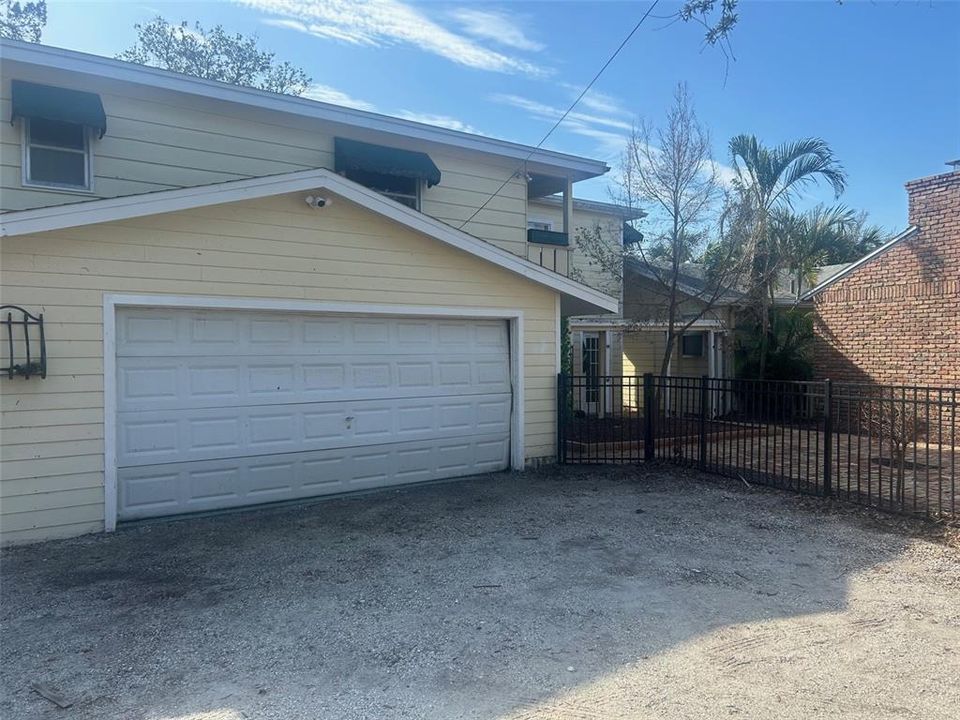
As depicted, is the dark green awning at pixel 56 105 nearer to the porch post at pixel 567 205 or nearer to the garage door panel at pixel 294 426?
the garage door panel at pixel 294 426

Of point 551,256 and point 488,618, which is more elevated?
point 551,256

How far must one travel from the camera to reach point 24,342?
19.2 feet

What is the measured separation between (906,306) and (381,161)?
10685mm

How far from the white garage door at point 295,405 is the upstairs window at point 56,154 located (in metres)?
2.56

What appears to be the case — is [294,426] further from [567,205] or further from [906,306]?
[906,306]

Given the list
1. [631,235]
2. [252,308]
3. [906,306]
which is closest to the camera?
[252,308]

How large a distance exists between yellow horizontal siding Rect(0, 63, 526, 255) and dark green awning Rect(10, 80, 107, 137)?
0.29 metres

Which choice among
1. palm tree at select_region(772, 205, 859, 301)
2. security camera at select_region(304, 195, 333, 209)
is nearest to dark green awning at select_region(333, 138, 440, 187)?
security camera at select_region(304, 195, 333, 209)

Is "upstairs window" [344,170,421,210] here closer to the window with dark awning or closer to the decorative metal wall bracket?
the decorative metal wall bracket

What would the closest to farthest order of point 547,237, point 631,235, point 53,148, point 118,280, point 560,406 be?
point 118,280 → point 53,148 → point 560,406 → point 547,237 → point 631,235

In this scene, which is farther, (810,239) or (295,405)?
(810,239)

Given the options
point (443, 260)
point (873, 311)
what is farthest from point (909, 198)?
point (443, 260)

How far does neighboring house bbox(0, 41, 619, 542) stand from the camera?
19.9 ft

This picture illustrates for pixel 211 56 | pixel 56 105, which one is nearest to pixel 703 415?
pixel 56 105
